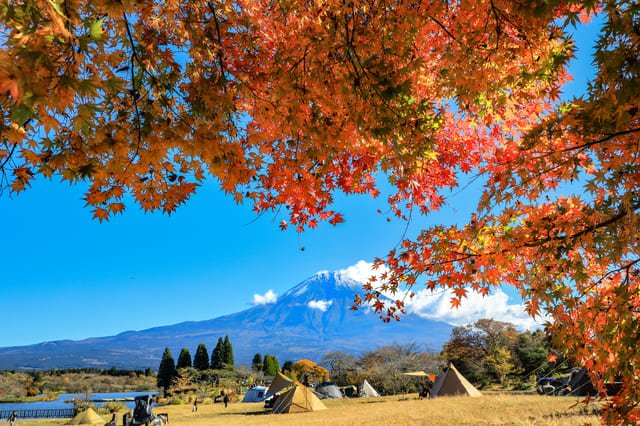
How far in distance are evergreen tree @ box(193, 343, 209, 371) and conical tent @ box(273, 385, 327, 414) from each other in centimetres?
2487

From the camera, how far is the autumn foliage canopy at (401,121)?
2.93 metres

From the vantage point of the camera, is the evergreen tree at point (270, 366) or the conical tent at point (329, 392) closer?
the conical tent at point (329, 392)

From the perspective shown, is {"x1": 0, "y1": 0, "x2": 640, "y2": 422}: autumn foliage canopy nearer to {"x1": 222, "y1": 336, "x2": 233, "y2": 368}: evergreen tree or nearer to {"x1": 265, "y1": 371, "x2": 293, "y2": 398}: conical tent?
{"x1": 265, "y1": 371, "x2": 293, "y2": 398}: conical tent

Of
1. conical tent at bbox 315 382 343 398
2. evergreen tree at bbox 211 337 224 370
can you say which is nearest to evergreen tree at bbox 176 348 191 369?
evergreen tree at bbox 211 337 224 370

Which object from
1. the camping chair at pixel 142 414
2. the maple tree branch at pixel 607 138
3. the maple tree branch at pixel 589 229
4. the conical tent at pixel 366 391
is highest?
the maple tree branch at pixel 607 138

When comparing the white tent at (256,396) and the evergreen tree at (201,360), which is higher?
the evergreen tree at (201,360)

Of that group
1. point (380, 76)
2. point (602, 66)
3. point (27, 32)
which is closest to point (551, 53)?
point (602, 66)

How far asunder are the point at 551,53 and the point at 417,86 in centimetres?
169

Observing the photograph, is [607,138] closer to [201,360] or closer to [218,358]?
[218,358]

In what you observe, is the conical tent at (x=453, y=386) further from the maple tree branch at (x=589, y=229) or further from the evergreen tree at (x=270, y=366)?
the evergreen tree at (x=270, y=366)

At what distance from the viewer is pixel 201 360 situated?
4153 cm

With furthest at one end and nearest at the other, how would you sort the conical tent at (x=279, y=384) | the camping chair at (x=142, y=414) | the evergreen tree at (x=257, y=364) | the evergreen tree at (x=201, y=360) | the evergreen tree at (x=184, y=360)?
the evergreen tree at (x=257, y=364), the evergreen tree at (x=201, y=360), the evergreen tree at (x=184, y=360), the conical tent at (x=279, y=384), the camping chair at (x=142, y=414)

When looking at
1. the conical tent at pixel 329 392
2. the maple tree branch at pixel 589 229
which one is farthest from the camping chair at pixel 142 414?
the conical tent at pixel 329 392

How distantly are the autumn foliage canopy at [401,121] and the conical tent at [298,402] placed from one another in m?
15.0
